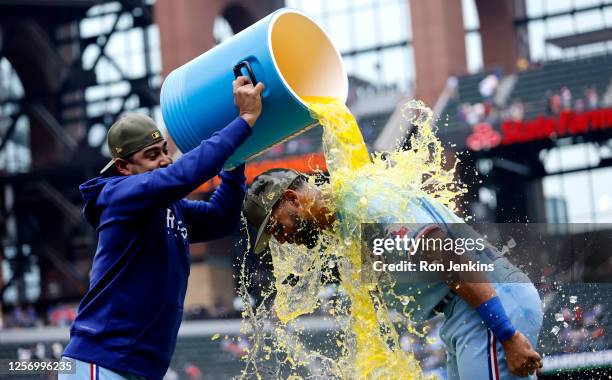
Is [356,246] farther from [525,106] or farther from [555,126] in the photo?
[525,106]

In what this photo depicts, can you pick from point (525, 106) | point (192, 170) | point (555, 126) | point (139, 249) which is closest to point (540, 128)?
point (555, 126)

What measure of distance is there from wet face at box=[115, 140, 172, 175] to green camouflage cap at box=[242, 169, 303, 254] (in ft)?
1.20

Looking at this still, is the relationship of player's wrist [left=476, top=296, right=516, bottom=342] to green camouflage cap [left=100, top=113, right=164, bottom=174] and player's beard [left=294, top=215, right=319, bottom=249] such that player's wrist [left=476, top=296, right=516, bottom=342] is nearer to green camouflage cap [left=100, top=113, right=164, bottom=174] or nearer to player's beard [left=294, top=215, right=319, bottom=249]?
player's beard [left=294, top=215, right=319, bottom=249]

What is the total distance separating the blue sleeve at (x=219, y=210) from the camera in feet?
15.3

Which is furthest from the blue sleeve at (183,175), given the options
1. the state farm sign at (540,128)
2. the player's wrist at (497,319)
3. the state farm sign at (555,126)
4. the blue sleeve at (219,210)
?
the state farm sign at (555,126)

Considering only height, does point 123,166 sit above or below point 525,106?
below

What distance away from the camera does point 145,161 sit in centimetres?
427

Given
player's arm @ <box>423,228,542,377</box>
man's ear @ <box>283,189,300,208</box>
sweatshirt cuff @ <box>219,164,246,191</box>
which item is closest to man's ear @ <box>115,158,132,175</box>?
sweatshirt cuff @ <box>219,164,246,191</box>

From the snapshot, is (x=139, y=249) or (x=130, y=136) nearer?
(x=139, y=249)

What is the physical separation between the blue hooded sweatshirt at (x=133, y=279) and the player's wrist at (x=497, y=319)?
1.09 metres

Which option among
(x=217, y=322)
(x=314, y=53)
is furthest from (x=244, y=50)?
(x=217, y=322)

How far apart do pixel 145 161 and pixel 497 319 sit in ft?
4.98

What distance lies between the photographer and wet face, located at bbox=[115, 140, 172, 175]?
4.27 metres

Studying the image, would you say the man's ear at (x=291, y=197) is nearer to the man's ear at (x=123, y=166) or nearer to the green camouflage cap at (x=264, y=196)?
the green camouflage cap at (x=264, y=196)
